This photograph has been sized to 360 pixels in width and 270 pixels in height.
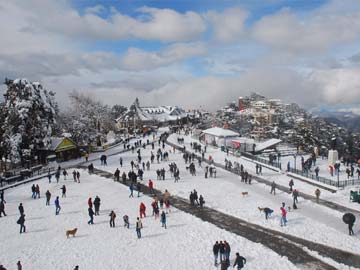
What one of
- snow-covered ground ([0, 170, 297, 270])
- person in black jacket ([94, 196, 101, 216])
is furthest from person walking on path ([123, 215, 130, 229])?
person in black jacket ([94, 196, 101, 216])

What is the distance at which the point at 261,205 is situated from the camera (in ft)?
78.5

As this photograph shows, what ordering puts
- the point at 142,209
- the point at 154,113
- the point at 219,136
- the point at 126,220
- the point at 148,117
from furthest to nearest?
the point at 154,113
the point at 148,117
the point at 219,136
the point at 142,209
the point at 126,220

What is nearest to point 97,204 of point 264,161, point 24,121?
point 264,161

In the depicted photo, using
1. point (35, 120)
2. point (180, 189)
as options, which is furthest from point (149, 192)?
point (35, 120)

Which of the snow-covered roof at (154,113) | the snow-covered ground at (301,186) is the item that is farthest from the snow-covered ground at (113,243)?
the snow-covered roof at (154,113)

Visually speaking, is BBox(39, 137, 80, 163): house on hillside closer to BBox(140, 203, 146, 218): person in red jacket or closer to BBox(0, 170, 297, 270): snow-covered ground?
BBox(0, 170, 297, 270): snow-covered ground

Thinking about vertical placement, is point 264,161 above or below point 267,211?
below

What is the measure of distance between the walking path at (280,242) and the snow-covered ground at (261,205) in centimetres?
60

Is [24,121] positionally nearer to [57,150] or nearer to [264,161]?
[57,150]

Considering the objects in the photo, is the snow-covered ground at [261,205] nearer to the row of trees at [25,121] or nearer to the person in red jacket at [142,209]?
the person in red jacket at [142,209]

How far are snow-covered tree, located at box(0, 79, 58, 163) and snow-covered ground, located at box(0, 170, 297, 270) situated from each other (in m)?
16.0

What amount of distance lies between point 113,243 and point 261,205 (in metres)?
10.5

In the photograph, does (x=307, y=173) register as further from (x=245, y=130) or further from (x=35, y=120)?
(x=245, y=130)

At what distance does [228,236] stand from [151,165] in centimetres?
2024
